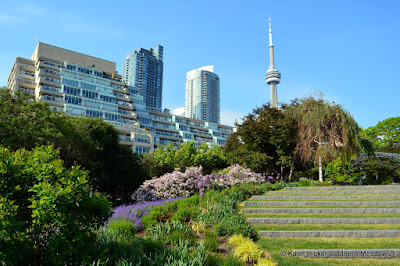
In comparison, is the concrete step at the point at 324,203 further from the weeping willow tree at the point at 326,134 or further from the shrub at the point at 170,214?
the weeping willow tree at the point at 326,134

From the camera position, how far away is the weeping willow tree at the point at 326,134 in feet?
71.9

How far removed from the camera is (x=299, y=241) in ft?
25.3

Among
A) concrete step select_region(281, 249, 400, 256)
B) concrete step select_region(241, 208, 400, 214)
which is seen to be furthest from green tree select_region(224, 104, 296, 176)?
concrete step select_region(281, 249, 400, 256)

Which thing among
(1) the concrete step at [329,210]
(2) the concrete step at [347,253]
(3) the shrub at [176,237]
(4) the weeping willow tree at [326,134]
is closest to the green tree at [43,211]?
(3) the shrub at [176,237]

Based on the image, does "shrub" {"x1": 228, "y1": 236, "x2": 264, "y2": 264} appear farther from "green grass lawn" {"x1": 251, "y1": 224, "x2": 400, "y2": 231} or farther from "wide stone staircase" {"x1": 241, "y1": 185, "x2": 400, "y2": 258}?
"green grass lawn" {"x1": 251, "y1": 224, "x2": 400, "y2": 231}

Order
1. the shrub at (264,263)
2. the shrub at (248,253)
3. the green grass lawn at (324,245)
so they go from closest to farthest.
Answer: the shrub at (264,263) < the shrub at (248,253) < the green grass lawn at (324,245)

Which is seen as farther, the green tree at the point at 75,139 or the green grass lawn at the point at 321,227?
the green tree at the point at 75,139

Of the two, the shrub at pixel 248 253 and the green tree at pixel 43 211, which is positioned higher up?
the green tree at pixel 43 211

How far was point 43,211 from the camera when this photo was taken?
4.09 meters

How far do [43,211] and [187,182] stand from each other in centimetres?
1313

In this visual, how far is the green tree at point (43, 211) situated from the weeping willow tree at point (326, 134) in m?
20.4

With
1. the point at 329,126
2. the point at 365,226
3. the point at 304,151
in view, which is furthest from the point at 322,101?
the point at 365,226

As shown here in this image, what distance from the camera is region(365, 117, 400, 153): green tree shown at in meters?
37.6

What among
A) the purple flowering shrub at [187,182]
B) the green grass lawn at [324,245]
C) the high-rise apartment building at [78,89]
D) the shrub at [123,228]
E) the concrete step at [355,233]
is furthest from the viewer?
the high-rise apartment building at [78,89]
